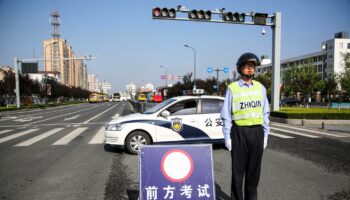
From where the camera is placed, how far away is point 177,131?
26.0 ft

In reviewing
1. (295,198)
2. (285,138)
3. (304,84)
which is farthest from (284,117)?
(304,84)

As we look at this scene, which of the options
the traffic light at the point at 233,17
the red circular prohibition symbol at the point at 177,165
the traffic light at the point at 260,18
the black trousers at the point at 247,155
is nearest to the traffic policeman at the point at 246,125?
the black trousers at the point at 247,155

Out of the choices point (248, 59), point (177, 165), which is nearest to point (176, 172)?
point (177, 165)

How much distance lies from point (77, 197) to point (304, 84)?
3728 cm

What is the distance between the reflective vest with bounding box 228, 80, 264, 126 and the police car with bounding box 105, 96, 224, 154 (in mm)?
4185

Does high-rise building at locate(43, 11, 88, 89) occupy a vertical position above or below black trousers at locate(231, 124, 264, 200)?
above

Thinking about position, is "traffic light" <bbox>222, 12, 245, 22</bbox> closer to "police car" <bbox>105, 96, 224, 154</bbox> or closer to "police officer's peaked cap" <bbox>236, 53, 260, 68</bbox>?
"police car" <bbox>105, 96, 224, 154</bbox>

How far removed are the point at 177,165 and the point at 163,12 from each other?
12.7 meters

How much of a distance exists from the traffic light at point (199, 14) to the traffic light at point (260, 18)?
9.58 ft

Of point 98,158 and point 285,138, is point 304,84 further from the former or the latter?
point 98,158

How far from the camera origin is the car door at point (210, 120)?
26.6 ft

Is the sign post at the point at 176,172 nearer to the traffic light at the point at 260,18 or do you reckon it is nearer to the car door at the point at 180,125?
the car door at the point at 180,125

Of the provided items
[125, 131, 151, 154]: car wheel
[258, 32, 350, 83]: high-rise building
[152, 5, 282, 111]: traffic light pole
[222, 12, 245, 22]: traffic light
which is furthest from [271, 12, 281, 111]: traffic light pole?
[258, 32, 350, 83]: high-rise building

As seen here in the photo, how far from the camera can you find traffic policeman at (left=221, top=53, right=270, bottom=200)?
11.8 feet
